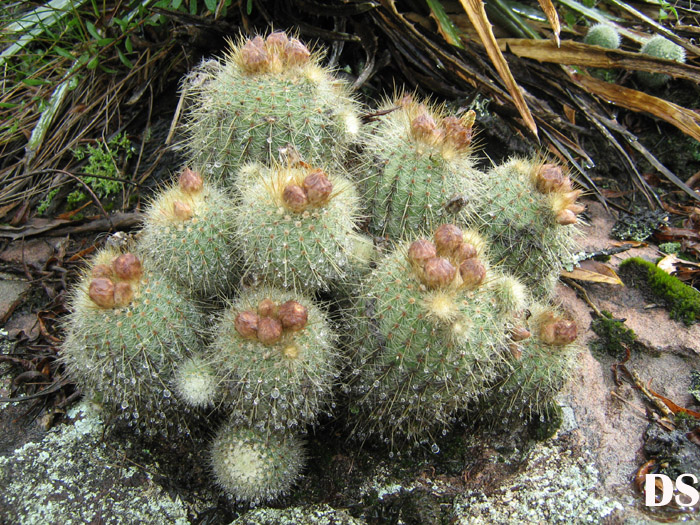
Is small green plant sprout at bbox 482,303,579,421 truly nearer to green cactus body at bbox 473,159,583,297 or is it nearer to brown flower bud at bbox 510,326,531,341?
brown flower bud at bbox 510,326,531,341

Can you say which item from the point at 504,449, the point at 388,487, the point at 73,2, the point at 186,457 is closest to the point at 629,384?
the point at 504,449

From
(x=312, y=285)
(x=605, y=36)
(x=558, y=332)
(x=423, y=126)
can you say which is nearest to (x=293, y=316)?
(x=312, y=285)

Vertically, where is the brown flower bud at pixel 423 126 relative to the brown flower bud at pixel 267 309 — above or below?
above

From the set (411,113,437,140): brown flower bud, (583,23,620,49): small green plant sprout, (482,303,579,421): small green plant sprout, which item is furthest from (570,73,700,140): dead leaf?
(482,303,579,421): small green plant sprout

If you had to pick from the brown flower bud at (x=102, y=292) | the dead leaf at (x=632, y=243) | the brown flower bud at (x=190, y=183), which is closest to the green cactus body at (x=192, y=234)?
the brown flower bud at (x=190, y=183)

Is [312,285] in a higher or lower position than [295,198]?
lower

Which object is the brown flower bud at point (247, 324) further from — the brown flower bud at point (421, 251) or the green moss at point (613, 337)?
the green moss at point (613, 337)

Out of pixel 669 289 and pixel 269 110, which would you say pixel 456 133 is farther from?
pixel 669 289
